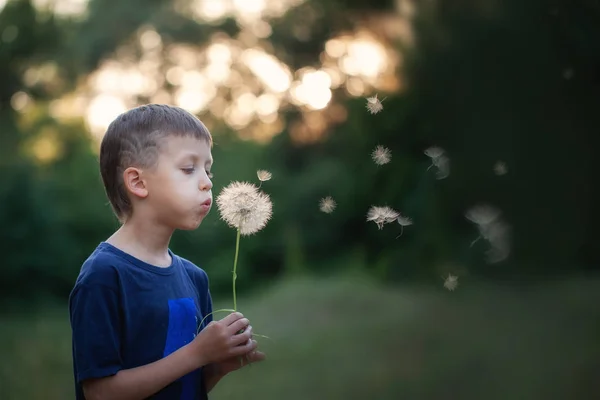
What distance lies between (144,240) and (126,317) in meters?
0.17

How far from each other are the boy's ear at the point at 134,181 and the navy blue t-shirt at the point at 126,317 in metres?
0.12

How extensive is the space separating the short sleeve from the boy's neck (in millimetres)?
120

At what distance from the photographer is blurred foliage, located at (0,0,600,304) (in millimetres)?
4496

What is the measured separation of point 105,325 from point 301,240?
6128mm

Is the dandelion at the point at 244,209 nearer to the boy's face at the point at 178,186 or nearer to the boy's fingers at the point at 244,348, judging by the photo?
the boy's face at the point at 178,186

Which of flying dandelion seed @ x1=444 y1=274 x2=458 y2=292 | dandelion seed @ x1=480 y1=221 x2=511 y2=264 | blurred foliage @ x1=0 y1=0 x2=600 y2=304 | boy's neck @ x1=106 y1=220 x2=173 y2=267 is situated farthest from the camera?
blurred foliage @ x1=0 y1=0 x2=600 y2=304

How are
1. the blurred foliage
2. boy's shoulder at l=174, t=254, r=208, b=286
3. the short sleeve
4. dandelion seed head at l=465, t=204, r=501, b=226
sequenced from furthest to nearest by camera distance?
1. the blurred foliage
2. dandelion seed head at l=465, t=204, r=501, b=226
3. boy's shoulder at l=174, t=254, r=208, b=286
4. the short sleeve

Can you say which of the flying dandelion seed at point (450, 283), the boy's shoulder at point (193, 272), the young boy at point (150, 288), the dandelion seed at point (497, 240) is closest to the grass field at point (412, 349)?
the dandelion seed at point (497, 240)

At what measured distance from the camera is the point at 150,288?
132 centimetres

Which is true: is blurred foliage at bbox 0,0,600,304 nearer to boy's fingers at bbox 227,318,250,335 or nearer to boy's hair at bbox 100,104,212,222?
boy's hair at bbox 100,104,212,222

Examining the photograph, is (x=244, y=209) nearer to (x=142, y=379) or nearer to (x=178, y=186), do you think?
(x=178, y=186)

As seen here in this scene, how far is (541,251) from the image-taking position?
184 inches

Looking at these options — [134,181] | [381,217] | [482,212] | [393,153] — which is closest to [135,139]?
[134,181]

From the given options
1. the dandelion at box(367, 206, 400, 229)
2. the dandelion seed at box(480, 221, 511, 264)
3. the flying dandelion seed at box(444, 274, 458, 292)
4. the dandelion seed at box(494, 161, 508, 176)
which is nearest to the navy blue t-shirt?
the dandelion at box(367, 206, 400, 229)
